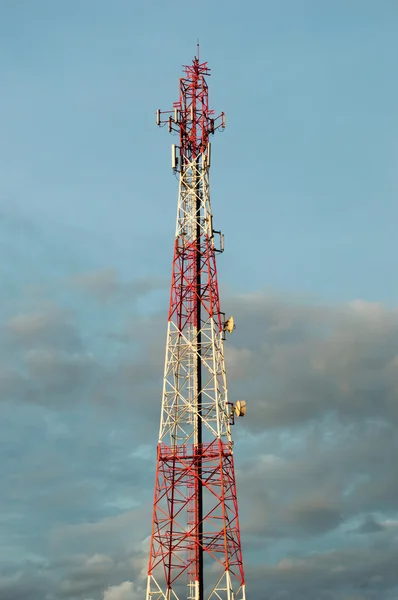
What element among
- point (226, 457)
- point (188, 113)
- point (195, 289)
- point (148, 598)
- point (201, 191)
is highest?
point (188, 113)

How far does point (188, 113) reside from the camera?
12450 centimetres

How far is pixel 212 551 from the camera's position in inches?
4168

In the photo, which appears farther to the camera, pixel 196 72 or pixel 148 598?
pixel 196 72

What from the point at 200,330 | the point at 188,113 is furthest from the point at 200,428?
the point at 188,113

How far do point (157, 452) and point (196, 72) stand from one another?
4702 centimetres

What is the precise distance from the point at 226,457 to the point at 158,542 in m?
11.4

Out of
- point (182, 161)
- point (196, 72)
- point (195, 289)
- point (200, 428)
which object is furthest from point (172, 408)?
point (196, 72)

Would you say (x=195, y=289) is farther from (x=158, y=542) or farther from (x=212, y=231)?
(x=158, y=542)

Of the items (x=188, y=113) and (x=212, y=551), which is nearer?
(x=212, y=551)

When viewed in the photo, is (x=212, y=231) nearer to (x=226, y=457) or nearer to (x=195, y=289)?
(x=195, y=289)

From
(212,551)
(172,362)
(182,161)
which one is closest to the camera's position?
(212,551)

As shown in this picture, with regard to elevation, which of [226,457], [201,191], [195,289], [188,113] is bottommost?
[226,457]

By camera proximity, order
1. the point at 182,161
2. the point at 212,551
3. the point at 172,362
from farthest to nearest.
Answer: the point at 182,161
the point at 172,362
the point at 212,551

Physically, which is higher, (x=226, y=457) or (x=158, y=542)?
(x=226, y=457)
